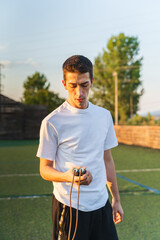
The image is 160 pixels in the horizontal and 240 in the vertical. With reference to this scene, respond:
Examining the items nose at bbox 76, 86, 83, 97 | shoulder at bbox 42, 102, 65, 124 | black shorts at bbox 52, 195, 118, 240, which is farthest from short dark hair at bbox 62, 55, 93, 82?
black shorts at bbox 52, 195, 118, 240

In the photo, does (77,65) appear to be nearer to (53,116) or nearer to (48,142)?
(53,116)

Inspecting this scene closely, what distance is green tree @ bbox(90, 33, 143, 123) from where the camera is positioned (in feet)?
177

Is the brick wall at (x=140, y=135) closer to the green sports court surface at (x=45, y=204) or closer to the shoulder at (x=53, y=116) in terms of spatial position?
the green sports court surface at (x=45, y=204)

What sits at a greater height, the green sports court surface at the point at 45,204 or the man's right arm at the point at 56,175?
the man's right arm at the point at 56,175

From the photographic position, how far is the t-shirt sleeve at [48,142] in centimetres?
197

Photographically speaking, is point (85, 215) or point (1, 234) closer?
point (85, 215)

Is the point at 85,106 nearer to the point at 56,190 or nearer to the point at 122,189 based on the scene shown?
the point at 56,190

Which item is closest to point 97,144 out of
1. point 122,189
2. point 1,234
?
point 1,234

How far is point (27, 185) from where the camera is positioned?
6.71m

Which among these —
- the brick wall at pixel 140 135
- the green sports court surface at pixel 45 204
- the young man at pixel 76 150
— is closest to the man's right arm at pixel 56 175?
the young man at pixel 76 150

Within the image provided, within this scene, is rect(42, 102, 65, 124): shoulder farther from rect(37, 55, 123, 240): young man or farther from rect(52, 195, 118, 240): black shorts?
rect(52, 195, 118, 240): black shorts

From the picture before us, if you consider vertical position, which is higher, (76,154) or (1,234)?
(76,154)

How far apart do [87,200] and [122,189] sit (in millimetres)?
4387

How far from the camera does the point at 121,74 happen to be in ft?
179
